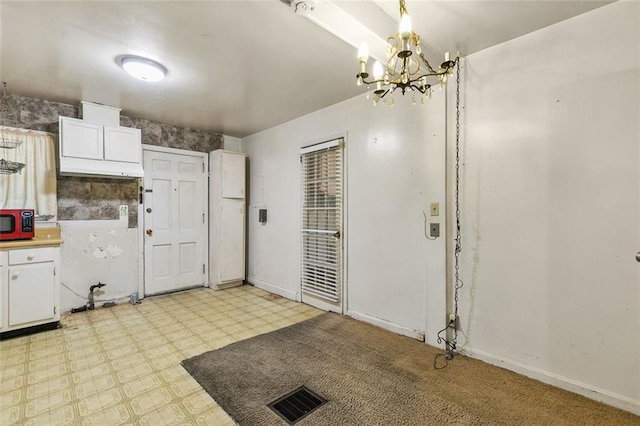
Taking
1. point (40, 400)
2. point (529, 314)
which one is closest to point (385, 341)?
point (529, 314)

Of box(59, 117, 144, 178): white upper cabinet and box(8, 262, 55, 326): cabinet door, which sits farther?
box(59, 117, 144, 178): white upper cabinet

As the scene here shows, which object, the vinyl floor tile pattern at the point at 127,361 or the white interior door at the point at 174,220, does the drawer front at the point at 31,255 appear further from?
the white interior door at the point at 174,220

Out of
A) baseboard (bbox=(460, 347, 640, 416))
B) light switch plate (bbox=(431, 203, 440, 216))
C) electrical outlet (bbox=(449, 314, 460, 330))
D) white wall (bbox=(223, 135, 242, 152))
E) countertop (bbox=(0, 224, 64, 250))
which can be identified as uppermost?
white wall (bbox=(223, 135, 242, 152))

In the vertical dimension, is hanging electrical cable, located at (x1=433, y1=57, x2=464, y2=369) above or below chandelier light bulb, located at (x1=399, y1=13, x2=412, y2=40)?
below

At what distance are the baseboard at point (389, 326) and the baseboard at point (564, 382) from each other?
1.44 feet

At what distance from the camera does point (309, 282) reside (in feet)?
12.7

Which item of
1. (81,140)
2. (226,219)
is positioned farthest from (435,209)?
(81,140)

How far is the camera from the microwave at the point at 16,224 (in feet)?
9.18

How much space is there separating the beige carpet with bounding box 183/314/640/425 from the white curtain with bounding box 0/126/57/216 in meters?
2.66

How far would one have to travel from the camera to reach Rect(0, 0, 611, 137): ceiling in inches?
72.2

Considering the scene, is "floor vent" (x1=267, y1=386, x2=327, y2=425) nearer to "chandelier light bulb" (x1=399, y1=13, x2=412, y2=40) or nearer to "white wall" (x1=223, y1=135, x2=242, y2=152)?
"chandelier light bulb" (x1=399, y1=13, x2=412, y2=40)

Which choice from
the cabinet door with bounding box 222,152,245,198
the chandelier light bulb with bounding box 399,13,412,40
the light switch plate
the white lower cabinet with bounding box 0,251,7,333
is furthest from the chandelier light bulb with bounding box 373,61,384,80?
the white lower cabinet with bounding box 0,251,7,333

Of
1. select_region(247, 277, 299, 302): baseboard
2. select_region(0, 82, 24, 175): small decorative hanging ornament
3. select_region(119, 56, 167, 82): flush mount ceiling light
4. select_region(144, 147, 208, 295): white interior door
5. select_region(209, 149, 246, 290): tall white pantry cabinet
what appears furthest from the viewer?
select_region(209, 149, 246, 290): tall white pantry cabinet

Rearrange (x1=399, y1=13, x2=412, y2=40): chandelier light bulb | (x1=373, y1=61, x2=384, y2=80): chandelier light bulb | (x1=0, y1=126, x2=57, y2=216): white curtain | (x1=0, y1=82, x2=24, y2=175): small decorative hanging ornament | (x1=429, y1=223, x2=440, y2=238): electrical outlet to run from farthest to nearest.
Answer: (x1=0, y1=126, x2=57, y2=216): white curtain
(x1=0, y1=82, x2=24, y2=175): small decorative hanging ornament
(x1=429, y1=223, x2=440, y2=238): electrical outlet
(x1=373, y1=61, x2=384, y2=80): chandelier light bulb
(x1=399, y1=13, x2=412, y2=40): chandelier light bulb
